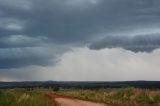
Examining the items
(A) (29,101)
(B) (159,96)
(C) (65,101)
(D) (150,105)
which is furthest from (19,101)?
(B) (159,96)

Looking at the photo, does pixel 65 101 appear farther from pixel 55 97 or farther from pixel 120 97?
pixel 120 97

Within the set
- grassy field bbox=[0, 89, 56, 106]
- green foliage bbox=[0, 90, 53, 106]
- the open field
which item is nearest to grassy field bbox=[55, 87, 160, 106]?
the open field

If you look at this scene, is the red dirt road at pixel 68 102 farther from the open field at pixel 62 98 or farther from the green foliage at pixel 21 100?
the green foliage at pixel 21 100

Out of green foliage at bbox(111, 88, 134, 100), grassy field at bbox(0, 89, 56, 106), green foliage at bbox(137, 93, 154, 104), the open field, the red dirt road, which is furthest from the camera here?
green foliage at bbox(111, 88, 134, 100)

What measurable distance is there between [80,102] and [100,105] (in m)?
1.59

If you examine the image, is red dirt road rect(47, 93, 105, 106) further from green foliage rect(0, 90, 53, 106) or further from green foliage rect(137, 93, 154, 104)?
green foliage rect(137, 93, 154, 104)

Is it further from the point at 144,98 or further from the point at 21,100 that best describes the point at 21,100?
the point at 144,98

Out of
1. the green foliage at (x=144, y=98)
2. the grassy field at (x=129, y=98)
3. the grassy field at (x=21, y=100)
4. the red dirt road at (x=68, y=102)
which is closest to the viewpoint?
the grassy field at (x=21, y=100)

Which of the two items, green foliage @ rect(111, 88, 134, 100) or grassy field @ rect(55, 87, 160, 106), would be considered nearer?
grassy field @ rect(55, 87, 160, 106)

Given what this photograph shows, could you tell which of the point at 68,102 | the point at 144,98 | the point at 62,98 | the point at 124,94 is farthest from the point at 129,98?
the point at 68,102

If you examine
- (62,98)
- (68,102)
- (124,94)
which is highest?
(124,94)

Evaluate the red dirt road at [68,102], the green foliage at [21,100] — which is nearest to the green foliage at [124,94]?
the red dirt road at [68,102]

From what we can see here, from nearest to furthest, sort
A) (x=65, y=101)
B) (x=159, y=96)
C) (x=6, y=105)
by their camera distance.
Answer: (x=6, y=105) → (x=65, y=101) → (x=159, y=96)

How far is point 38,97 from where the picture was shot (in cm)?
3419
